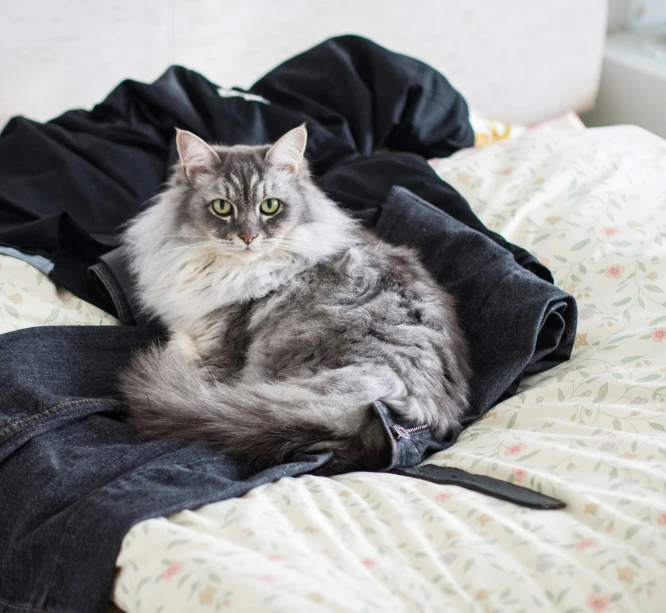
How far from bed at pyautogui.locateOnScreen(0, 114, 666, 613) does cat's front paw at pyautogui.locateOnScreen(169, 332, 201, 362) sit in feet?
0.74

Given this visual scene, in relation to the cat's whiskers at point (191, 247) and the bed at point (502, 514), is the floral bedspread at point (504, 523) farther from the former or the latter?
the cat's whiskers at point (191, 247)

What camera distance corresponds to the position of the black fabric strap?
49.4 inches

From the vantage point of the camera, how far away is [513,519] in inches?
48.3

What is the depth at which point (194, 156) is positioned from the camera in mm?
1793

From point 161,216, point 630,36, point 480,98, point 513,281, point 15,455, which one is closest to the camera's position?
point 15,455

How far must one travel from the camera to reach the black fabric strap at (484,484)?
4.12ft

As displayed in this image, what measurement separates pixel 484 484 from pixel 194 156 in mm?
1026

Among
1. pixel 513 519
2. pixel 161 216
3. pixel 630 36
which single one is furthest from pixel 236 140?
pixel 630 36

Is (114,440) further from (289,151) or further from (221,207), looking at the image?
(289,151)

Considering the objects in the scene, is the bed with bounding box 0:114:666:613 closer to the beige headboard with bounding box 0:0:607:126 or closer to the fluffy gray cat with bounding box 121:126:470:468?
the fluffy gray cat with bounding box 121:126:470:468

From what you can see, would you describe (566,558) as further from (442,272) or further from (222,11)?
(222,11)

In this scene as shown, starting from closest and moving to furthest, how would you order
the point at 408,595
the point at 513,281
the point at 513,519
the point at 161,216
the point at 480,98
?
the point at 408,595 → the point at 513,519 → the point at 513,281 → the point at 161,216 → the point at 480,98

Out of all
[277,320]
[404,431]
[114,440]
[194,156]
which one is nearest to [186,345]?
[277,320]

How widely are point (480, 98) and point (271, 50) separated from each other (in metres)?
0.92
